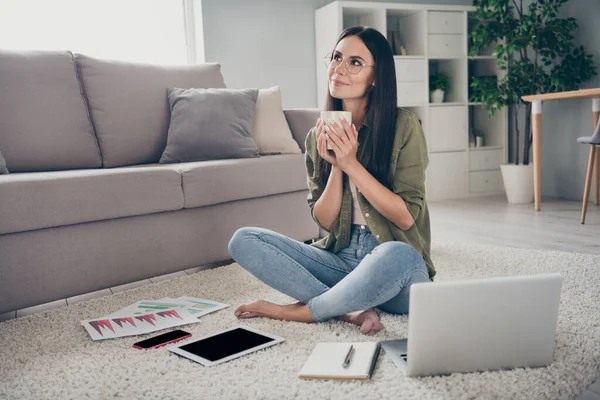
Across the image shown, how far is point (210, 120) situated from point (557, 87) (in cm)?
280

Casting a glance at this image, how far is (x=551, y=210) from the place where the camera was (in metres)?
3.84

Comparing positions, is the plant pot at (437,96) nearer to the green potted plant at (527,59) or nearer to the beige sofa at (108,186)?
the green potted plant at (527,59)

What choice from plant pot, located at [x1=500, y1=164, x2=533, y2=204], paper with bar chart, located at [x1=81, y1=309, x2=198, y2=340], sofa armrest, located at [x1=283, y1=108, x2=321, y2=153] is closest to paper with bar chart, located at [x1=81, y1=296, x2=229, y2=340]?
paper with bar chart, located at [x1=81, y1=309, x2=198, y2=340]

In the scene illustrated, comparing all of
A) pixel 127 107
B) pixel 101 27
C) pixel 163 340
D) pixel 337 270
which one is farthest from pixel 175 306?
pixel 101 27

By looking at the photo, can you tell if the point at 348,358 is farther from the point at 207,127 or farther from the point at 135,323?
the point at 207,127

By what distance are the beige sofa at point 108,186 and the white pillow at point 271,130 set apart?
0.12 m

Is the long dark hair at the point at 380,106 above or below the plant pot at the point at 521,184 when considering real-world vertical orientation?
above

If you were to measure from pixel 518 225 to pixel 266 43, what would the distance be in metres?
2.34

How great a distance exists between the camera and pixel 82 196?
2.00 m

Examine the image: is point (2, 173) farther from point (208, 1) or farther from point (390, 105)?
point (208, 1)

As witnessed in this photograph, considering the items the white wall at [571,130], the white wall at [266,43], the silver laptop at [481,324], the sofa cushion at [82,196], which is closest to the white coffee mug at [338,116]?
the silver laptop at [481,324]

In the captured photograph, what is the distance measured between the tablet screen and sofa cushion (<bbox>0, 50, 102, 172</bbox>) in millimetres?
1360

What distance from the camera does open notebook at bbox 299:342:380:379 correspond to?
1.29 m

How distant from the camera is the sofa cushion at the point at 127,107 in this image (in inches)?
106
